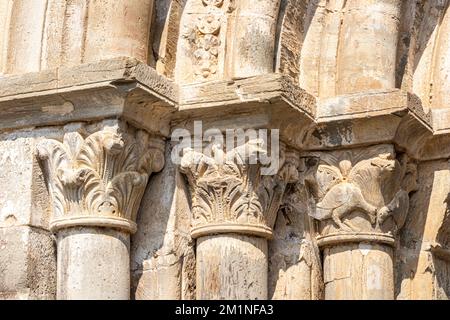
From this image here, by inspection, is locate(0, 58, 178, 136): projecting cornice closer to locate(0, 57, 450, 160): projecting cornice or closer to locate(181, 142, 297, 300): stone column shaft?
locate(0, 57, 450, 160): projecting cornice

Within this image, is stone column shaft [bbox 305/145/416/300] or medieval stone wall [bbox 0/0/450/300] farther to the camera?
stone column shaft [bbox 305/145/416/300]

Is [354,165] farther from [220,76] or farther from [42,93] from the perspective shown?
[42,93]

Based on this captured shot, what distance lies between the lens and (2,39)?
10.5 m

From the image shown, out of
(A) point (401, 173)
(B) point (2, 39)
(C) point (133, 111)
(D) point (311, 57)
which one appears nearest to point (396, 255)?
(A) point (401, 173)

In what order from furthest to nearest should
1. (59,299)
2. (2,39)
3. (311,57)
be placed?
(311,57) < (2,39) < (59,299)

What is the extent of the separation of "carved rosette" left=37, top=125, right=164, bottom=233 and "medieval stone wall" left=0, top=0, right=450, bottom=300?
12 mm

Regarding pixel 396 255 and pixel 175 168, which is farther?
pixel 396 255

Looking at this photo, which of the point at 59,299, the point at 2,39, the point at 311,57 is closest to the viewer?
the point at 59,299

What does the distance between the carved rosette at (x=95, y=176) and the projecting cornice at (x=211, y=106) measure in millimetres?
142

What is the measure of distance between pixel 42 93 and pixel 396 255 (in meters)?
2.97

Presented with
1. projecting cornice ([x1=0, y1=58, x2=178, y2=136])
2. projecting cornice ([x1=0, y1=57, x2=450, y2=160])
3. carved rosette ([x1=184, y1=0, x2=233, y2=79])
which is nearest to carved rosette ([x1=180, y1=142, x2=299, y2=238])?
projecting cornice ([x1=0, y1=57, x2=450, y2=160])

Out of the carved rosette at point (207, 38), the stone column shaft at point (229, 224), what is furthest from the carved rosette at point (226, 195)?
the carved rosette at point (207, 38)

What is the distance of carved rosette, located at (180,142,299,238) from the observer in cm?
1030

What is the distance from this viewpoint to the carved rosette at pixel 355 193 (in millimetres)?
10906
